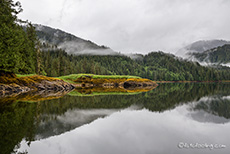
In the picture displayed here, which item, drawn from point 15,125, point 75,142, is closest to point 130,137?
point 75,142

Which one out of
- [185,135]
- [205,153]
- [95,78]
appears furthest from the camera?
[95,78]

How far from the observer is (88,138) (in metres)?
6.89

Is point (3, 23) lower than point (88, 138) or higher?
higher

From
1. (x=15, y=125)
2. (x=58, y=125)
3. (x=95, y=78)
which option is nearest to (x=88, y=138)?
(x=58, y=125)

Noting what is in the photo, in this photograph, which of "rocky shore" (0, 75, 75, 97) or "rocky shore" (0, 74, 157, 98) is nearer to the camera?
"rocky shore" (0, 74, 157, 98)

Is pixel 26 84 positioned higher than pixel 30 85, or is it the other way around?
pixel 26 84

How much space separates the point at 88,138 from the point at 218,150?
4.72m

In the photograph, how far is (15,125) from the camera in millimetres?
8180

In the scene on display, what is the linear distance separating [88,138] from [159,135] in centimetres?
297

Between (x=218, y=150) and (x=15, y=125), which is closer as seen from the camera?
(x=218, y=150)

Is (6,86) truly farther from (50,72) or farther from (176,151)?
(50,72)

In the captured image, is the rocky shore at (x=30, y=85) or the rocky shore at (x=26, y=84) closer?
the rocky shore at (x=30, y=85)

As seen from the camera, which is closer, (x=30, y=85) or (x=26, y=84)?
(x=26, y=84)

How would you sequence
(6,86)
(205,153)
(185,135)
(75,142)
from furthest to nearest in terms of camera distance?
1. (6,86)
2. (185,135)
3. (75,142)
4. (205,153)
